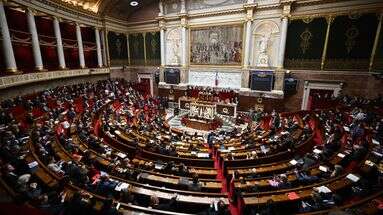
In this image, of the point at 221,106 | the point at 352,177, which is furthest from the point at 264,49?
the point at 352,177

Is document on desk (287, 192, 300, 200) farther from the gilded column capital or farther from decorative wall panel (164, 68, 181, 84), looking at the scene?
decorative wall panel (164, 68, 181, 84)

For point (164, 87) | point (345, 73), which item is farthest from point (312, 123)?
point (164, 87)

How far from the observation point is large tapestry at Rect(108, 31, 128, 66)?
77.6 ft

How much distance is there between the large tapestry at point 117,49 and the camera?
931 inches

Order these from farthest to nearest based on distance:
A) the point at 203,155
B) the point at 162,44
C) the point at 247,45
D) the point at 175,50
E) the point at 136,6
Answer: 1. the point at 136,6
2. the point at 162,44
3. the point at 175,50
4. the point at 247,45
5. the point at 203,155

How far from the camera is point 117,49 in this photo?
963 inches

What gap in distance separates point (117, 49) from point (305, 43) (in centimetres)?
1994

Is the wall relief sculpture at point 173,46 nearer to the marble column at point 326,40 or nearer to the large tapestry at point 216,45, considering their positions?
the large tapestry at point 216,45

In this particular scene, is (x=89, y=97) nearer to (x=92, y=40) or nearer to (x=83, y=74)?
(x=83, y=74)

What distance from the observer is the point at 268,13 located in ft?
56.1

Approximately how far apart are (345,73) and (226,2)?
37.5 feet

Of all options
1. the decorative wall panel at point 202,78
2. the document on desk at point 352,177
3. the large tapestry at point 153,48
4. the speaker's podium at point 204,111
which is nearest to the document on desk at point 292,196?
the document on desk at point 352,177

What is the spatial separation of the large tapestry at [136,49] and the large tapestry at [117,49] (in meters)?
0.73

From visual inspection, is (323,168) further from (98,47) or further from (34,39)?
(98,47)
